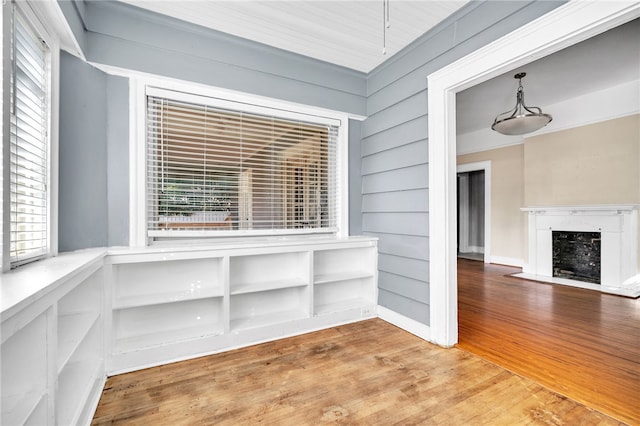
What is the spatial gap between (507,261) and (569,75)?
351cm

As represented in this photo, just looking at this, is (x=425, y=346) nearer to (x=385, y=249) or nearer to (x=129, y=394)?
(x=385, y=249)

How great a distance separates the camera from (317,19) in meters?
2.38

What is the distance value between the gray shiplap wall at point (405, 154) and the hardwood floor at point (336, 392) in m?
0.64

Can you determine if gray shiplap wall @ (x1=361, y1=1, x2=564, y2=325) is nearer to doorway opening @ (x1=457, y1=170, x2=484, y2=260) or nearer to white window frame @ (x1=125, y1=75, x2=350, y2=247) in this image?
white window frame @ (x1=125, y1=75, x2=350, y2=247)

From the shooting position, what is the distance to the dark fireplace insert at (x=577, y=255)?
14.6 feet

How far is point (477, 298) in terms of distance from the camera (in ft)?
12.5

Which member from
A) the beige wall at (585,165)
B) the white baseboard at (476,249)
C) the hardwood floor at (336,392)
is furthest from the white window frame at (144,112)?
the white baseboard at (476,249)

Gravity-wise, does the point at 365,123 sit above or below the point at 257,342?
above

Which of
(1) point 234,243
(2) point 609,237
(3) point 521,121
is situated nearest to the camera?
(1) point 234,243

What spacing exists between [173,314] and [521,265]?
238 inches

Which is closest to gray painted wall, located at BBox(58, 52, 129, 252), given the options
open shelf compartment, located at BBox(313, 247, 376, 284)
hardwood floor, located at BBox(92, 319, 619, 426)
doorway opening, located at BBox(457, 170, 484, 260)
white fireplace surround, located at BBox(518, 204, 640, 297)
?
hardwood floor, located at BBox(92, 319, 619, 426)

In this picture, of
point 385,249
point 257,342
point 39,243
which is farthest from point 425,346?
point 39,243

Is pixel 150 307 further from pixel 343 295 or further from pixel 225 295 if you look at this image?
pixel 343 295

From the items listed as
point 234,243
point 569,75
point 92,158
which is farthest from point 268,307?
point 569,75
